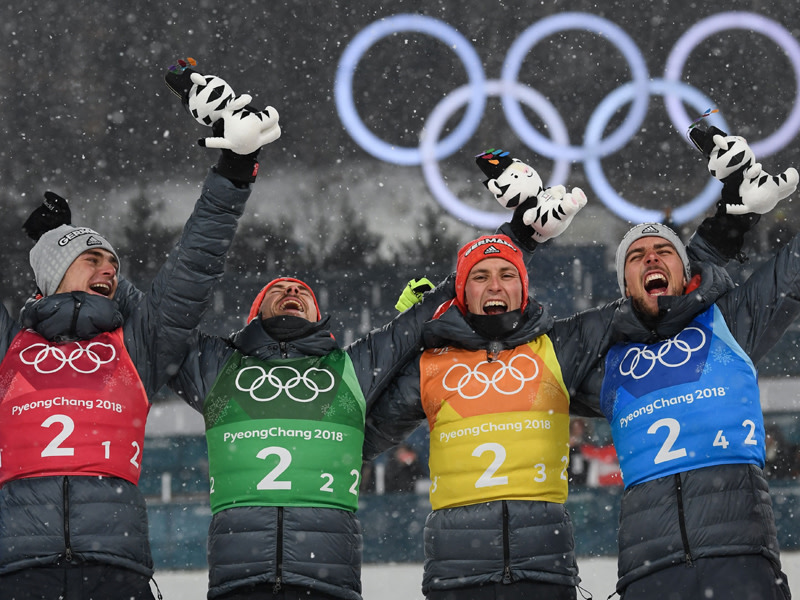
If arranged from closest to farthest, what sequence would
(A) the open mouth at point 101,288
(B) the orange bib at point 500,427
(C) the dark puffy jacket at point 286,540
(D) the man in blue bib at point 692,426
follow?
(D) the man in blue bib at point 692,426 < (C) the dark puffy jacket at point 286,540 < (B) the orange bib at point 500,427 < (A) the open mouth at point 101,288

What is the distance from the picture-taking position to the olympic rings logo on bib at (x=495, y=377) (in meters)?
3.35

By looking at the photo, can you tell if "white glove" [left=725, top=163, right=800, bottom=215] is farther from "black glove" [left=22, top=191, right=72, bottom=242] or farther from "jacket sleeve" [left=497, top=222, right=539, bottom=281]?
"black glove" [left=22, top=191, right=72, bottom=242]

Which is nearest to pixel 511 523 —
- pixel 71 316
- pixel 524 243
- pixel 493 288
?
pixel 493 288

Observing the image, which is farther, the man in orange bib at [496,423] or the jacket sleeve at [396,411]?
the jacket sleeve at [396,411]

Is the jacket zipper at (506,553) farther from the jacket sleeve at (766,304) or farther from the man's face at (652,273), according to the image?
the jacket sleeve at (766,304)

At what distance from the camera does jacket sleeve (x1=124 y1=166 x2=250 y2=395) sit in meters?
3.36

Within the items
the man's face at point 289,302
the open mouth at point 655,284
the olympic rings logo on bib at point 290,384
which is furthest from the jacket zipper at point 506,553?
the man's face at point 289,302

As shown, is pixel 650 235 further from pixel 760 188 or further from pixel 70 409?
pixel 70 409

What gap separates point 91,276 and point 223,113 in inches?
28.8

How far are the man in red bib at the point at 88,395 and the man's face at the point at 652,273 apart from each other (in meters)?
1.26

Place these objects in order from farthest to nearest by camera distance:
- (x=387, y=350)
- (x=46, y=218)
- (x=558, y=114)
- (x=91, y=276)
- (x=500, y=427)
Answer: (x=558, y=114) < (x=46, y=218) < (x=387, y=350) < (x=91, y=276) < (x=500, y=427)

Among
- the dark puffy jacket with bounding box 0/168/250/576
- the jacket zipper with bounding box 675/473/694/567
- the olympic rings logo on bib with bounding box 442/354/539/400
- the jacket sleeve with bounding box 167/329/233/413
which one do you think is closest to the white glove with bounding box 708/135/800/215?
the olympic rings logo on bib with bounding box 442/354/539/400

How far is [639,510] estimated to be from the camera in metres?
3.02

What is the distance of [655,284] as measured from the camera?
11.2ft
